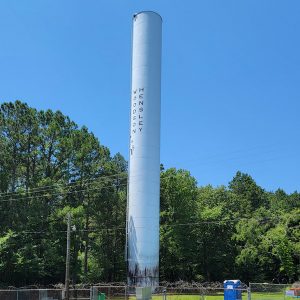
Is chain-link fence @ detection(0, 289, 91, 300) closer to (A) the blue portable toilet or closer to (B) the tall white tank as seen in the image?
(B) the tall white tank

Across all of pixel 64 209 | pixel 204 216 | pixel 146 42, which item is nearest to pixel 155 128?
pixel 146 42

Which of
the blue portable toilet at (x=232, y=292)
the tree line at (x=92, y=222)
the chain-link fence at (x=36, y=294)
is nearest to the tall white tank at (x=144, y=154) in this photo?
the chain-link fence at (x=36, y=294)

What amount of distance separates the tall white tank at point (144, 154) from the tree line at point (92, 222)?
1062 centimetres

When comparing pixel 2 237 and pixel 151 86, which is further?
pixel 2 237

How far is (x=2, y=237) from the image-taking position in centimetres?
5206

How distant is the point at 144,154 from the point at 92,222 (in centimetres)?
2154

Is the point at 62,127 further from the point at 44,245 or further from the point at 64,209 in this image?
the point at 44,245

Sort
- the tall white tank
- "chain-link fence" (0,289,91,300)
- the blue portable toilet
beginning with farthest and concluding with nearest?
1. the tall white tank
2. "chain-link fence" (0,289,91,300)
3. the blue portable toilet

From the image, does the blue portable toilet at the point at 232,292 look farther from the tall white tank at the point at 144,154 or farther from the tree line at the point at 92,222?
the tree line at the point at 92,222

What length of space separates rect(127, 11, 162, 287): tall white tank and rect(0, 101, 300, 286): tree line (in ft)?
34.8

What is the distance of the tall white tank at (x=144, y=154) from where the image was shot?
43594mm

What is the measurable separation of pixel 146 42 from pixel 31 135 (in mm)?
19461

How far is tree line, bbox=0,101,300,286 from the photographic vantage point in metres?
54.0

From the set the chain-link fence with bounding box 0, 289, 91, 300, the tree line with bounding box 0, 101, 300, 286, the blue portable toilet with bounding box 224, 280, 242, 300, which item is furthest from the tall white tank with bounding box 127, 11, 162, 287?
the blue portable toilet with bounding box 224, 280, 242, 300
